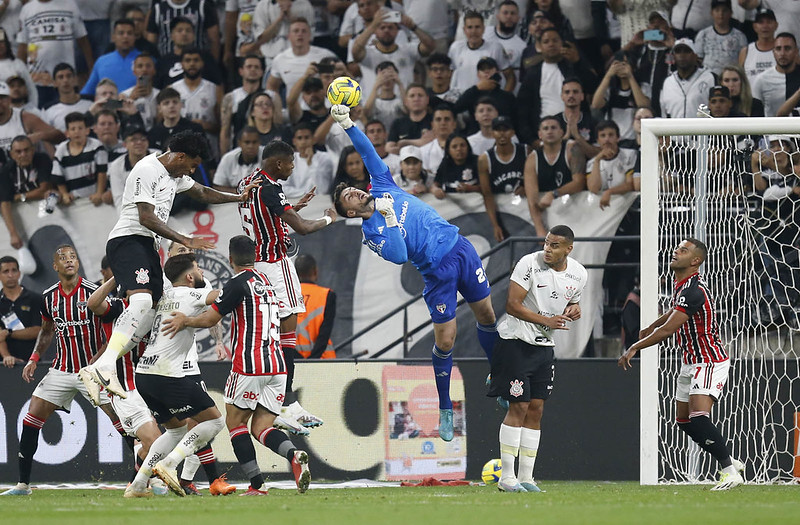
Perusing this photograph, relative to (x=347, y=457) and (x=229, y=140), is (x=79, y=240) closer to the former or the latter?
(x=229, y=140)

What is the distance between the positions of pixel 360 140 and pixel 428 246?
3.64 ft

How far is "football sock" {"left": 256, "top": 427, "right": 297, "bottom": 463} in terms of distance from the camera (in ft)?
31.3

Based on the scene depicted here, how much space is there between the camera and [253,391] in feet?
32.3

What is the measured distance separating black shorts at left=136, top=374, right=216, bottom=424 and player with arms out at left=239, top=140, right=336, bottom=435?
38.3 inches

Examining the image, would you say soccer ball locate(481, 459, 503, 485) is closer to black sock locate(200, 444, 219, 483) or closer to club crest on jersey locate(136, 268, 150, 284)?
black sock locate(200, 444, 219, 483)

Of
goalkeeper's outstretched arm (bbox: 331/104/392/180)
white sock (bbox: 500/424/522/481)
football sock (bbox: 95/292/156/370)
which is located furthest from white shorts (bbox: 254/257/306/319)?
white sock (bbox: 500/424/522/481)

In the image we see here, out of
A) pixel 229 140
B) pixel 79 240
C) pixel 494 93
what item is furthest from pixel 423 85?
pixel 79 240

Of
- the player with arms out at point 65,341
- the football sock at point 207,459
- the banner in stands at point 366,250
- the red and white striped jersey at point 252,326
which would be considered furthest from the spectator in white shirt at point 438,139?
the football sock at point 207,459

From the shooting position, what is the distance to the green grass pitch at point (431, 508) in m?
7.28

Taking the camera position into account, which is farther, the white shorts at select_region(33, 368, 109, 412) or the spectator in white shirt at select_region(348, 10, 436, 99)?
the spectator in white shirt at select_region(348, 10, 436, 99)

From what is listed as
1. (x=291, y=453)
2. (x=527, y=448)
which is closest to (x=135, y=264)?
(x=291, y=453)

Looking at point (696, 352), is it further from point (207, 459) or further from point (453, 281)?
point (207, 459)

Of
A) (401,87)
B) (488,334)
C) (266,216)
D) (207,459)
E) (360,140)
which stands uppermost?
(401,87)

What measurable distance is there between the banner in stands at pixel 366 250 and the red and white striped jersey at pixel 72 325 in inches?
138
